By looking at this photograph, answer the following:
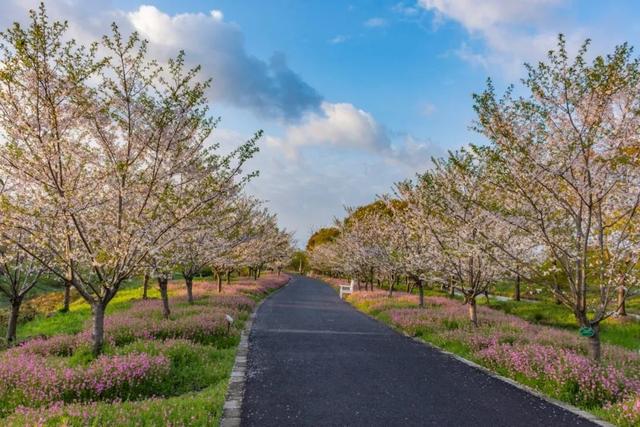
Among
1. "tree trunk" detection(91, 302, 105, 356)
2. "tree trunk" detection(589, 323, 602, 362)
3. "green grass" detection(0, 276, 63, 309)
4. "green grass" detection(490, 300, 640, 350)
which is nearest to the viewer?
"tree trunk" detection(589, 323, 602, 362)

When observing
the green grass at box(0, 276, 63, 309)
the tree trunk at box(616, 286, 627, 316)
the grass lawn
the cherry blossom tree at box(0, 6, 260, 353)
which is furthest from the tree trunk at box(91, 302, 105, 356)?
the green grass at box(0, 276, 63, 309)

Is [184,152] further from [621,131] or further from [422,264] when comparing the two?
[422,264]

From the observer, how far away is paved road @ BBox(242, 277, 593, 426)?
789 cm

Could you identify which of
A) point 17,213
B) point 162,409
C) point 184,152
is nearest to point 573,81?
point 184,152

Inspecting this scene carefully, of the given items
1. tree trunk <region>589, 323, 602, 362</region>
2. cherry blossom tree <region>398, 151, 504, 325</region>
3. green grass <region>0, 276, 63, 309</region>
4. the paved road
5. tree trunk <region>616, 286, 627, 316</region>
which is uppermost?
cherry blossom tree <region>398, 151, 504, 325</region>

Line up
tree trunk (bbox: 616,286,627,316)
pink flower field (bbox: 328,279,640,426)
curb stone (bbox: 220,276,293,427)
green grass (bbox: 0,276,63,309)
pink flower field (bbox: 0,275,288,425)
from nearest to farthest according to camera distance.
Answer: pink flower field (bbox: 0,275,288,425) → curb stone (bbox: 220,276,293,427) → pink flower field (bbox: 328,279,640,426) → tree trunk (bbox: 616,286,627,316) → green grass (bbox: 0,276,63,309)

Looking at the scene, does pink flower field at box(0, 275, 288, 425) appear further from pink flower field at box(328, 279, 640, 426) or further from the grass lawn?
the grass lawn

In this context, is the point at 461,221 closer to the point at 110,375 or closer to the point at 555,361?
the point at 555,361

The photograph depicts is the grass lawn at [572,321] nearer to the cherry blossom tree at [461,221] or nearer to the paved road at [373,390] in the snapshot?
the cherry blossom tree at [461,221]

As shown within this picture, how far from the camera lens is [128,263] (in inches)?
447

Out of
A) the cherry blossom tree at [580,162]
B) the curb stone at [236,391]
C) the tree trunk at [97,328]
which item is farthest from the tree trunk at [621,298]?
the tree trunk at [97,328]

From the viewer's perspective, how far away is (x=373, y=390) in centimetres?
966

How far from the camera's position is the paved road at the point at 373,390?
7.89m

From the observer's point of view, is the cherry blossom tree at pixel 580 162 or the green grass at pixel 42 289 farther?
the green grass at pixel 42 289
